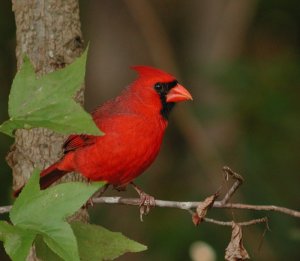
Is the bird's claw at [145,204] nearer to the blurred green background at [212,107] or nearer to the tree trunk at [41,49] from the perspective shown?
the tree trunk at [41,49]

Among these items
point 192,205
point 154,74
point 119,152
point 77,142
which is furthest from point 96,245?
point 154,74

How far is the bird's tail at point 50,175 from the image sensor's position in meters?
3.11

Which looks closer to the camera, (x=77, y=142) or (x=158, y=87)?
(x=77, y=142)

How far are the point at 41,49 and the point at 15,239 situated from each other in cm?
101

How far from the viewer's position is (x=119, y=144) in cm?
322

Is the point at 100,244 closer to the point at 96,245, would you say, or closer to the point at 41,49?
the point at 96,245

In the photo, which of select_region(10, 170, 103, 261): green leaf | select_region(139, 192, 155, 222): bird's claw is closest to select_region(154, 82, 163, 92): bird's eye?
select_region(139, 192, 155, 222): bird's claw

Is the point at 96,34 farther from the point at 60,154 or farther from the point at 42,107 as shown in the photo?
the point at 42,107

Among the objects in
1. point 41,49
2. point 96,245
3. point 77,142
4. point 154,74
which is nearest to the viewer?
Answer: point 96,245

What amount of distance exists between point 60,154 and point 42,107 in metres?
0.83

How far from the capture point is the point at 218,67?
518cm

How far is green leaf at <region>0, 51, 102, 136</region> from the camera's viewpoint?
2.35 meters

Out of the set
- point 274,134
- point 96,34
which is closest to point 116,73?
point 96,34

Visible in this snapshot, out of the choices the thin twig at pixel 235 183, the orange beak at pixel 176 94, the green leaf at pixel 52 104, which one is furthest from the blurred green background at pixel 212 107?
the green leaf at pixel 52 104
